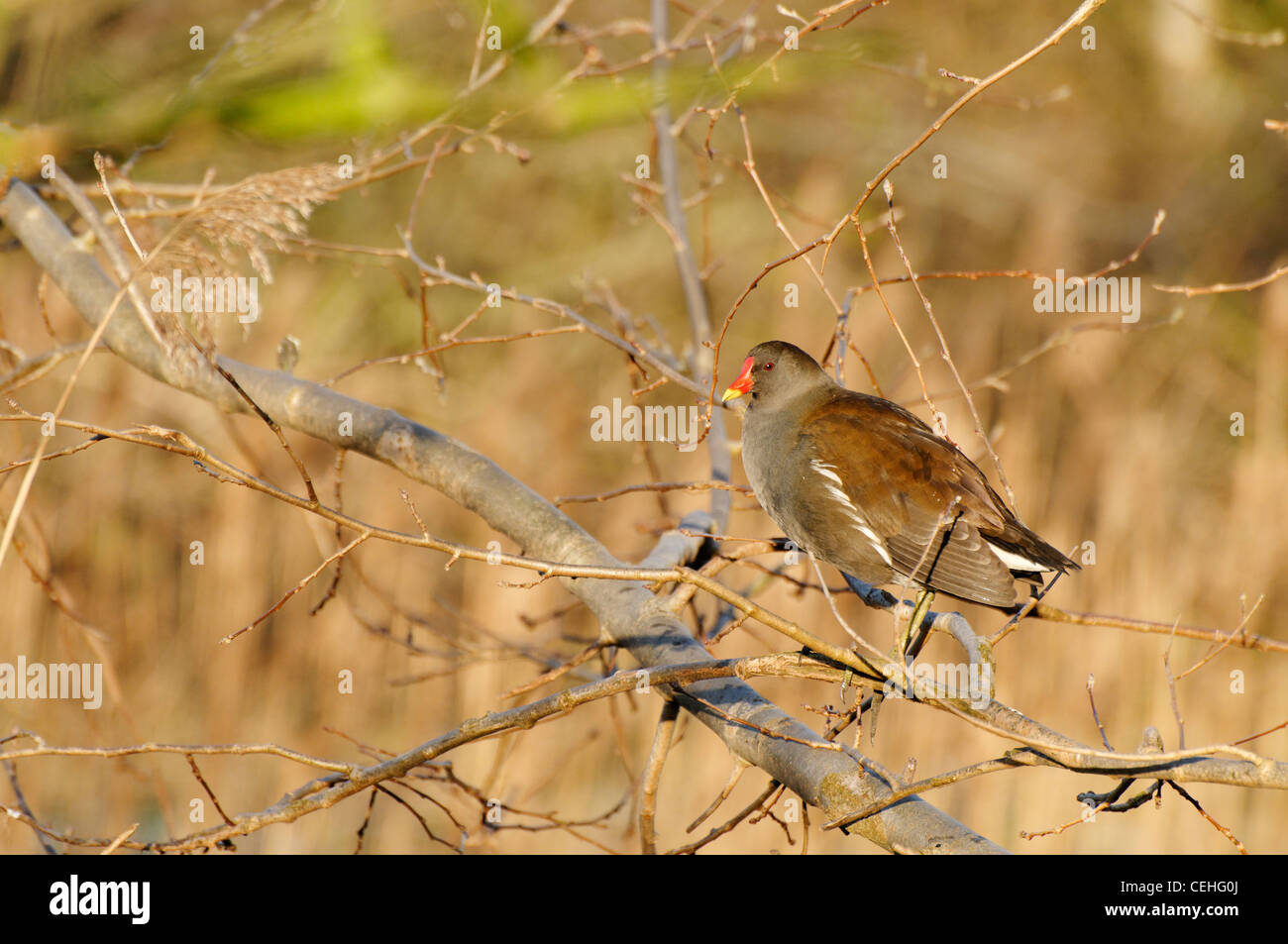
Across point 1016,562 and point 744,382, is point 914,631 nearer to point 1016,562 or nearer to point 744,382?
point 1016,562

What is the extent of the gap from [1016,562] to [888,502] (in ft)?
1.15

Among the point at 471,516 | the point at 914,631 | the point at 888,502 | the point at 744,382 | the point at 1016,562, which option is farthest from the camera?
the point at 471,516

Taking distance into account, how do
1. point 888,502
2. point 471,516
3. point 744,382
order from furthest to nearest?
point 471,516 < point 744,382 < point 888,502

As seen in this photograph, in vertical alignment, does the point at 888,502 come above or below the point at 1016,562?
above

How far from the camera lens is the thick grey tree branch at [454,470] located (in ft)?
8.14

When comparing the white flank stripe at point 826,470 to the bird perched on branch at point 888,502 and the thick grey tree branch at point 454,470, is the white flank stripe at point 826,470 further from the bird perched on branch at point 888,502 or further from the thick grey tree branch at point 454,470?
the thick grey tree branch at point 454,470

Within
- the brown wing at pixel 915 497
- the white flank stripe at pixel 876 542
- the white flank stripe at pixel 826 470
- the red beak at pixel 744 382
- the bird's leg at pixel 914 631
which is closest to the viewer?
the bird's leg at pixel 914 631

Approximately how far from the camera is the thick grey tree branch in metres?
2.48

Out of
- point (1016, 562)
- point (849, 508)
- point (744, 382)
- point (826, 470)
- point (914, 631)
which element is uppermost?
point (744, 382)

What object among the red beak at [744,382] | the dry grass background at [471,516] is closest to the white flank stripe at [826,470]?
the red beak at [744,382]

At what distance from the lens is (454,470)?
2.95 metres

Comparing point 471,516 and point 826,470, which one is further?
point 471,516

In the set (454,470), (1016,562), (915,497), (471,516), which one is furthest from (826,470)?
(471,516)

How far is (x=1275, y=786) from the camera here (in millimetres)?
1708
